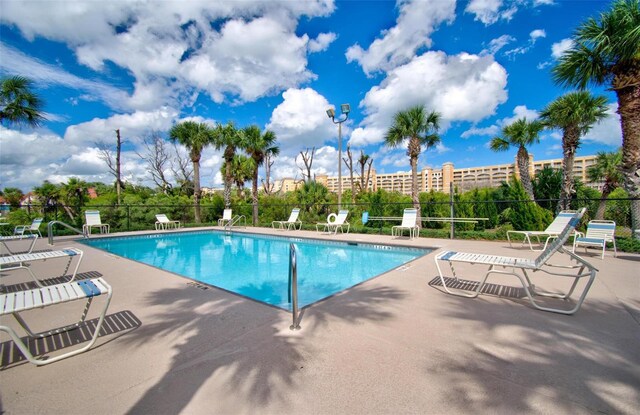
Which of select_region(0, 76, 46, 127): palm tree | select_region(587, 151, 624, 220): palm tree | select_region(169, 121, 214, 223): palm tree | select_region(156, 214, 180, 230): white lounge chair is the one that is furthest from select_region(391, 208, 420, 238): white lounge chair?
select_region(0, 76, 46, 127): palm tree

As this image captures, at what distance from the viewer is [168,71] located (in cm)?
1186

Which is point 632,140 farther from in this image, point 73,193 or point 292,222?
point 73,193

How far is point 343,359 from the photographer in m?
1.89

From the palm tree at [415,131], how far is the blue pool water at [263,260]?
14.5 ft

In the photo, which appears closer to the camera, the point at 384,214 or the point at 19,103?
the point at 19,103

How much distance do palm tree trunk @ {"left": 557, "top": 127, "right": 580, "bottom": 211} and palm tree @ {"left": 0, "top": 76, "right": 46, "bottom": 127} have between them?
1699 centimetres

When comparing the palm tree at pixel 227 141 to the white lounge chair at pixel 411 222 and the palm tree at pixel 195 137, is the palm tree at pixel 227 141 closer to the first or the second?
the palm tree at pixel 195 137

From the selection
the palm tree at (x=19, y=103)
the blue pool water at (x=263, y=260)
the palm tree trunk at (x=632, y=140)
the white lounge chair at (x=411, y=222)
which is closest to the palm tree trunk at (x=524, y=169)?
the palm tree trunk at (x=632, y=140)

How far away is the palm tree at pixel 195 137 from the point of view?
14492 mm

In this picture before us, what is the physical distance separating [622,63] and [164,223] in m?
15.9

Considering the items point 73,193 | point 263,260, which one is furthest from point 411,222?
point 73,193

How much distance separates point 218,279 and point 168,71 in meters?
10.7

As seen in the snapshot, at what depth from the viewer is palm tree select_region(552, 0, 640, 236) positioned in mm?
5738

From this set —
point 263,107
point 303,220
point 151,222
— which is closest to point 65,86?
point 151,222
